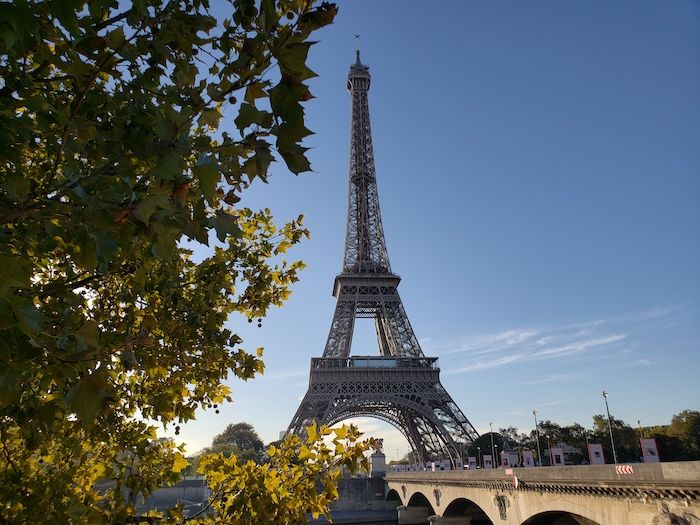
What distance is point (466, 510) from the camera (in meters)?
43.8

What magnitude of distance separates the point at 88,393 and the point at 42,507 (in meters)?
2.57

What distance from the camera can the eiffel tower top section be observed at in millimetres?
67250

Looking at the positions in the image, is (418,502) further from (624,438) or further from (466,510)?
(624,438)

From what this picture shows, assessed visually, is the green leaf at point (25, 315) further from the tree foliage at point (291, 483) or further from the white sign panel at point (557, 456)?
the white sign panel at point (557, 456)

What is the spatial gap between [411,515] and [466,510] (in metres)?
12.3

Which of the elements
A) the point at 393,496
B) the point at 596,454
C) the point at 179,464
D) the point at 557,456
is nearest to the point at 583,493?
the point at 596,454

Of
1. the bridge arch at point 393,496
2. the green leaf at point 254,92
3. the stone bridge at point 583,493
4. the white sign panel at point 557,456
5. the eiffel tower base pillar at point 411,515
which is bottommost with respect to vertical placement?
the eiffel tower base pillar at point 411,515

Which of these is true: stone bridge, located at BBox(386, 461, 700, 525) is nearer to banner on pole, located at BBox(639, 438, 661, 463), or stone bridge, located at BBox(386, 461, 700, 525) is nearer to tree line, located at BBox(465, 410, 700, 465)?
banner on pole, located at BBox(639, 438, 661, 463)

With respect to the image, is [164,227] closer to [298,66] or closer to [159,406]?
[298,66]

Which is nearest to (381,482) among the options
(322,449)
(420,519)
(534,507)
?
(420,519)

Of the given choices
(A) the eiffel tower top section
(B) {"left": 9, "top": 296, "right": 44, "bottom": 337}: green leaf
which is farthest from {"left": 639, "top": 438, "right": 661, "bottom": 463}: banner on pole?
(A) the eiffel tower top section

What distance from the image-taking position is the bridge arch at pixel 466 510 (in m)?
39.2

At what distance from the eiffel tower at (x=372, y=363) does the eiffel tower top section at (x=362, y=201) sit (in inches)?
5.8

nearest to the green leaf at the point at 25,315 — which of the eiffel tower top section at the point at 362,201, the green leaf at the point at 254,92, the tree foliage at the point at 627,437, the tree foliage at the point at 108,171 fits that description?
the tree foliage at the point at 108,171
